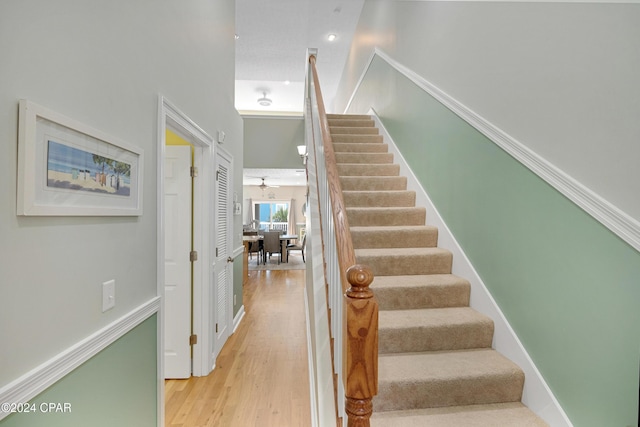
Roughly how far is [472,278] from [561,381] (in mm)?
714

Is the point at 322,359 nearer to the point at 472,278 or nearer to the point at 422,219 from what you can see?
the point at 472,278

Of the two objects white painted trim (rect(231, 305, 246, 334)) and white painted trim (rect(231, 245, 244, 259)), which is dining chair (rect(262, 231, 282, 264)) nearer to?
white painted trim (rect(231, 305, 246, 334))

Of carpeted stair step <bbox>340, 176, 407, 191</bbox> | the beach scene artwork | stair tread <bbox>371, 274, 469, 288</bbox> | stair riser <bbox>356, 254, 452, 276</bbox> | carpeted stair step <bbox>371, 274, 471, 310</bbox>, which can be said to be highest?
carpeted stair step <bbox>340, 176, 407, 191</bbox>

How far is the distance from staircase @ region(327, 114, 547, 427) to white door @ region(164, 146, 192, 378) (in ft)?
4.76

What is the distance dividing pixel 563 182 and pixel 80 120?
6.45 feet

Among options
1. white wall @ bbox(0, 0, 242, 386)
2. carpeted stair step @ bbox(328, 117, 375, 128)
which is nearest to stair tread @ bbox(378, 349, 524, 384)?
white wall @ bbox(0, 0, 242, 386)

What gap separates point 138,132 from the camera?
1.45 meters

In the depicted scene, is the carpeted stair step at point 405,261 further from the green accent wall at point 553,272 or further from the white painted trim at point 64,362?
the white painted trim at point 64,362

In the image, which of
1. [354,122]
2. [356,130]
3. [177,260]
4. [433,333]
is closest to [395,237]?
[433,333]

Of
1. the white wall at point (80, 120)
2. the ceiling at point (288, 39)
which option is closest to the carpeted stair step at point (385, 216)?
Result: the white wall at point (80, 120)

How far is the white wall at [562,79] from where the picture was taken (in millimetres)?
1108

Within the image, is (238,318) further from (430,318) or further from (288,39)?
(288,39)

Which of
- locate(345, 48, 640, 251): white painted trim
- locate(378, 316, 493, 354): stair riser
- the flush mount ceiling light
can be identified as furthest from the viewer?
the flush mount ceiling light

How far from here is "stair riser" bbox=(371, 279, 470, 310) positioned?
1909mm
